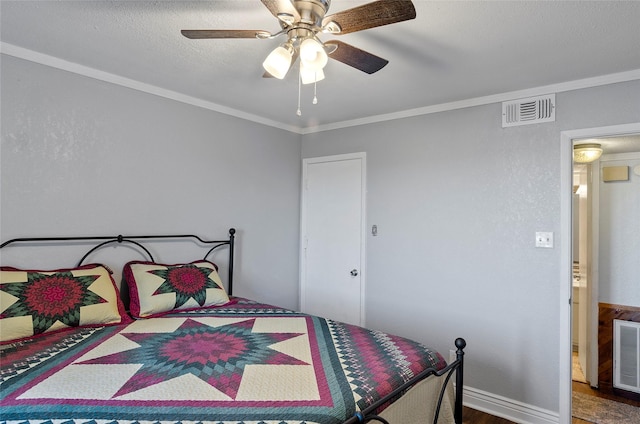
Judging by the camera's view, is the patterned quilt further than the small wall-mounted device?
No

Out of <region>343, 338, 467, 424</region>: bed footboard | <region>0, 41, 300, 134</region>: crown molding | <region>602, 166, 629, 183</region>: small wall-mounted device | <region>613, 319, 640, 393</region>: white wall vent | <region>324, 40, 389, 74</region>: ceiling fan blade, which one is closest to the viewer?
<region>343, 338, 467, 424</region>: bed footboard

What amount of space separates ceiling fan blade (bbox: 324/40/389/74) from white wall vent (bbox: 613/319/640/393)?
329 centimetres

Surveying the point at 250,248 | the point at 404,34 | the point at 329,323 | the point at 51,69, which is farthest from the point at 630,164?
the point at 51,69

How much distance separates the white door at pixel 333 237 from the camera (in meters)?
3.56

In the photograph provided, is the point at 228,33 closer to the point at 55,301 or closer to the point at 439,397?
the point at 55,301

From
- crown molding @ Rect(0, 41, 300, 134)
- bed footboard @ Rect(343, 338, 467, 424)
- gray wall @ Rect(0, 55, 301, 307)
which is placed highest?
crown molding @ Rect(0, 41, 300, 134)

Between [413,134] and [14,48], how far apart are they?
2.80 metres

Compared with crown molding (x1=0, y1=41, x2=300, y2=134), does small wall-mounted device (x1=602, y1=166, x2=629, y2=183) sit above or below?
below

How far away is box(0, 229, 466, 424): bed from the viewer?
4.33 ft

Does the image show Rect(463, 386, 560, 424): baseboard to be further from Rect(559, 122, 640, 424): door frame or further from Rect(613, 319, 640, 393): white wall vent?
Rect(613, 319, 640, 393): white wall vent

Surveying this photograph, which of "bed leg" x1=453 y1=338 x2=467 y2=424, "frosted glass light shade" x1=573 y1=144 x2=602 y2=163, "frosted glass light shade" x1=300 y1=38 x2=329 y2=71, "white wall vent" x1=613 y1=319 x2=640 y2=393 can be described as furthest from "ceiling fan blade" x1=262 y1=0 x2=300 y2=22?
"white wall vent" x1=613 y1=319 x2=640 y2=393

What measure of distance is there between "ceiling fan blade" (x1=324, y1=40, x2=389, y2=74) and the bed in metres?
1.38

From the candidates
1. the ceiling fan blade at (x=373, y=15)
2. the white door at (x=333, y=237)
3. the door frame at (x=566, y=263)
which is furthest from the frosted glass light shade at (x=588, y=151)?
the ceiling fan blade at (x=373, y=15)

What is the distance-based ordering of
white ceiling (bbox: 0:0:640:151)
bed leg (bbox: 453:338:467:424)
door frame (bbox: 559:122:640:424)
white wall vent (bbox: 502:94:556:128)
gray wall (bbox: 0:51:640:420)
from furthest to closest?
white wall vent (bbox: 502:94:556:128)
door frame (bbox: 559:122:640:424)
gray wall (bbox: 0:51:640:420)
bed leg (bbox: 453:338:467:424)
white ceiling (bbox: 0:0:640:151)
